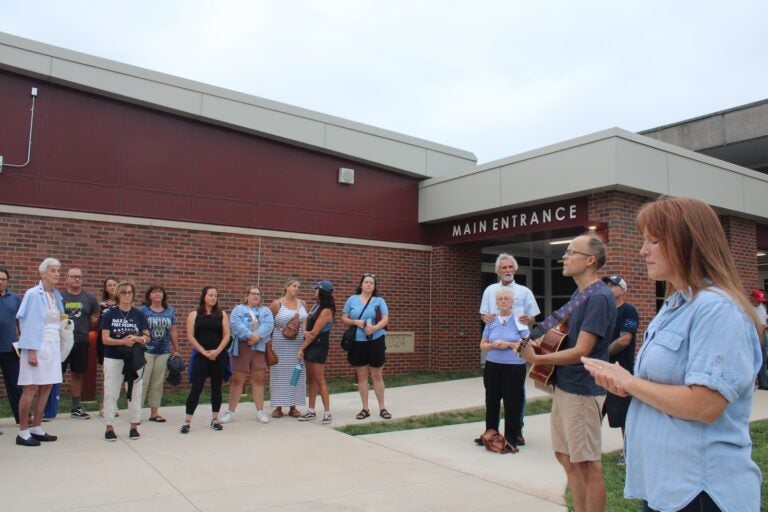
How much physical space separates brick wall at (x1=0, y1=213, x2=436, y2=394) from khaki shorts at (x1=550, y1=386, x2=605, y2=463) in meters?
8.05

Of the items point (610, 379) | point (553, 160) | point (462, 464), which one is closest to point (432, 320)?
point (553, 160)

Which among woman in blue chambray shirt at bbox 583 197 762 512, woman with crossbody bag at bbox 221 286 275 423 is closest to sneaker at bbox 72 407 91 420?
woman with crossbody bag at bbox 221 286 275 423

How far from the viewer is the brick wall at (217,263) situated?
9242 mm

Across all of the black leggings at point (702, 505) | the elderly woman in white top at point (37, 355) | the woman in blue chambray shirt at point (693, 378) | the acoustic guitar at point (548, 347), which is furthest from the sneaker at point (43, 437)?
the black leggings at point (702, 505)

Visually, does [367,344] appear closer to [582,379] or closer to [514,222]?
[582,379]

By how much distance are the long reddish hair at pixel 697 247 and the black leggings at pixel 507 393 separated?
408 cm

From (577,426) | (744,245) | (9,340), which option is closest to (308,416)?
(9,340)

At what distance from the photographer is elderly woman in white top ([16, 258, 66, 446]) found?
604 centimetres

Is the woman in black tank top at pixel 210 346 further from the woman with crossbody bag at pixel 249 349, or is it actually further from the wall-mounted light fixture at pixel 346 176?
the wall-mounted light fixture at pixel 346 176

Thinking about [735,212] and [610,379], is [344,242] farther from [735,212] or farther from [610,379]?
[610,379]

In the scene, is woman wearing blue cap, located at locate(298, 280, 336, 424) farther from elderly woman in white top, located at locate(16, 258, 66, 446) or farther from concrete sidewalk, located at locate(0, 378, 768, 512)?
elderly woman in white top, located at locate(16, 258, 66, 446)

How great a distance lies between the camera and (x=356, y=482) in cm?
487

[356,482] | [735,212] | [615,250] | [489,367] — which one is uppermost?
[735,212]

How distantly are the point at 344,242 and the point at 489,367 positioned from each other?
6419mm
